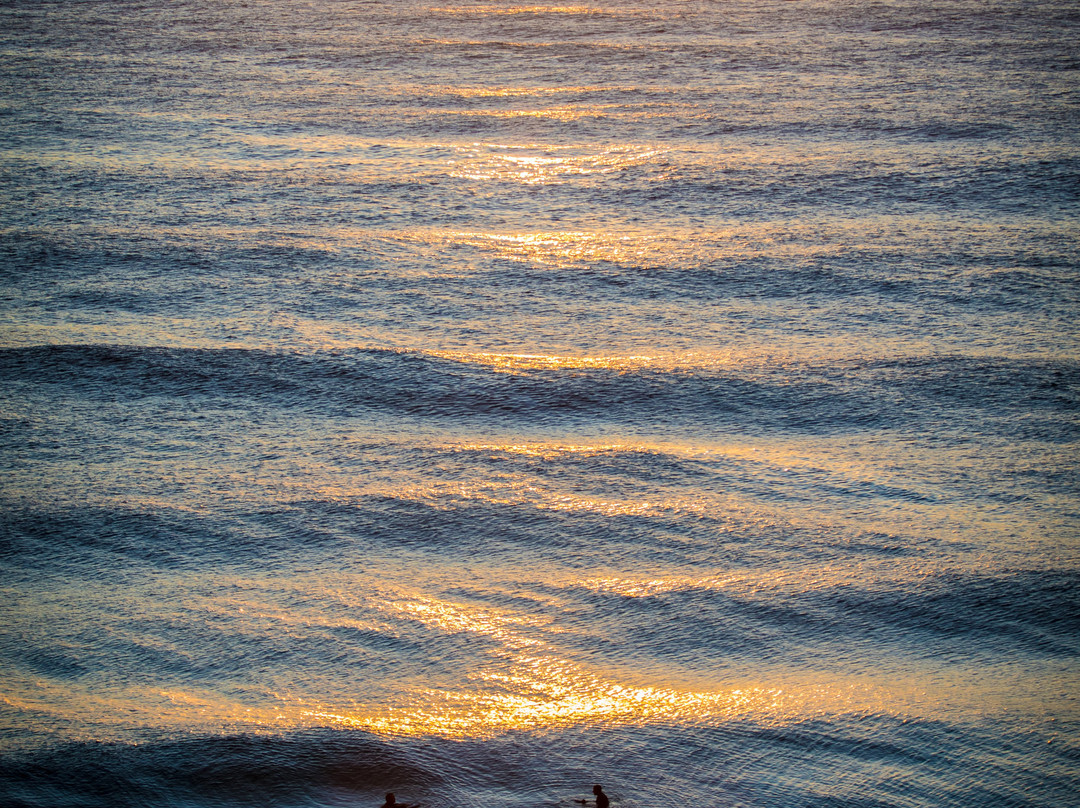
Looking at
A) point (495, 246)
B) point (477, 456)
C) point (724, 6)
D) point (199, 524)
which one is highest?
point (724, 6)

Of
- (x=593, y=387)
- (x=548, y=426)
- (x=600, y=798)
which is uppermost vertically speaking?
(x=593, y=387)

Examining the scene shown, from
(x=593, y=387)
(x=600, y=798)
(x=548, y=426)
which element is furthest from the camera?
(x=593, y=387)

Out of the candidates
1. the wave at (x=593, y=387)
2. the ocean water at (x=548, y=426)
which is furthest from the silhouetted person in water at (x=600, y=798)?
the wave at (x=593, y=387)

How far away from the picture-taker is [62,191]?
979 centimetres

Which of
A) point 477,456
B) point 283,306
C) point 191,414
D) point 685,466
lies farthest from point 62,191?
point 685,466

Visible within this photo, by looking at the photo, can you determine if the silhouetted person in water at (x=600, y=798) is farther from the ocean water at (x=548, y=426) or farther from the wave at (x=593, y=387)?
the wave at (x=593, y=387)

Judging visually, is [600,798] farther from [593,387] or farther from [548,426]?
[593,387]

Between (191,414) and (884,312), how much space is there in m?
5.01

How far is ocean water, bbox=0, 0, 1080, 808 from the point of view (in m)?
4.75

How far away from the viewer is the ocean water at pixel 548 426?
475cm

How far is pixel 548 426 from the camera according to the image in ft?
22.5

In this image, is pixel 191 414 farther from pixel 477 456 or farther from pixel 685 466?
pixel 685 466

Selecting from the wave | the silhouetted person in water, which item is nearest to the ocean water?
the wave

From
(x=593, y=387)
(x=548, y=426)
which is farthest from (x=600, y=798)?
(x=593, y=387)
